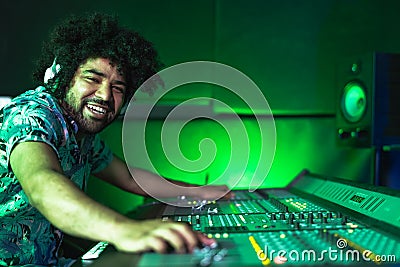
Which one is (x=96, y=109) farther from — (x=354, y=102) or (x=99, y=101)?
(x=354, y=102)

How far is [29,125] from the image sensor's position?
1.03 m

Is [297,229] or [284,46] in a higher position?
[284,46]

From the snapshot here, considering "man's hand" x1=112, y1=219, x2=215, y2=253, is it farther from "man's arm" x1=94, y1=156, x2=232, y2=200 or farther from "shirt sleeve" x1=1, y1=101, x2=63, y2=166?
"man's arm" x1=94, y1=156, x2=232, y2=200

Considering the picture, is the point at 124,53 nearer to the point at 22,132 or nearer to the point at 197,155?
the point at 22,132

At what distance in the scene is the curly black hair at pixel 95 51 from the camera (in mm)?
1446

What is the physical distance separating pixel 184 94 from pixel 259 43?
47 cm

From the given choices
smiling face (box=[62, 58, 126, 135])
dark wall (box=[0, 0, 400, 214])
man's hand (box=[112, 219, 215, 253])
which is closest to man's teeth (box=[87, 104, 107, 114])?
smiling face (box=[62, 58, 126, 135])

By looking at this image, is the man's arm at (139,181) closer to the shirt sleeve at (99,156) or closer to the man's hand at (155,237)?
the shirt sleeve at (99,156)

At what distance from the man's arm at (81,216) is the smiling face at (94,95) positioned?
413 mm

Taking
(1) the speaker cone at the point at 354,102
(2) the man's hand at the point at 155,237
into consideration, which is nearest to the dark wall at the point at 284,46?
(1) the speaker cone at the point at 354,102

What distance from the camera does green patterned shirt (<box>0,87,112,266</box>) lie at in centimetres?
105

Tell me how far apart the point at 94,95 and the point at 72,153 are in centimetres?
Result: 20

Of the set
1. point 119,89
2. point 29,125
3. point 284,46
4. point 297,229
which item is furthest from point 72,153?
point 284,46

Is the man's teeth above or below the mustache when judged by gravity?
below
